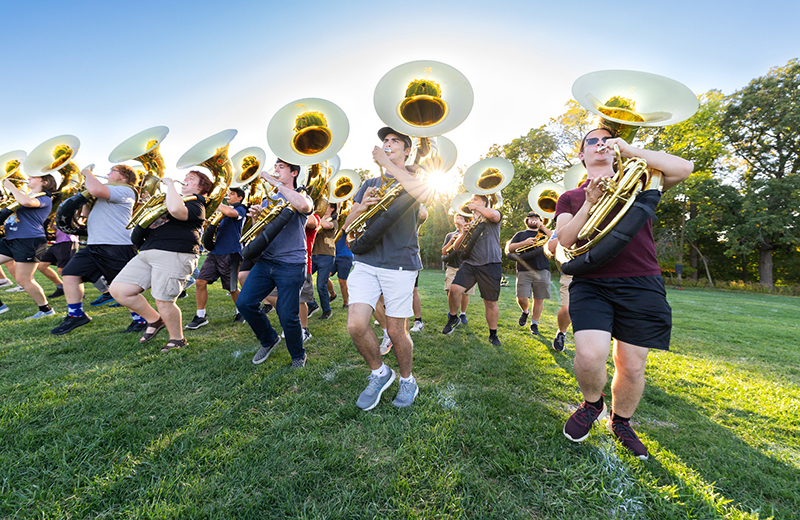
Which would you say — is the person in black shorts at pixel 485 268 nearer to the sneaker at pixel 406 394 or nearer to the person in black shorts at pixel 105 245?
the sneaker at pixel 406 394

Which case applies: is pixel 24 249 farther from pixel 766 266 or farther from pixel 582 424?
pixel 766 266

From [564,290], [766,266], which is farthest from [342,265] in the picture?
[766,266]

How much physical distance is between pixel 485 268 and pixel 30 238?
715cm

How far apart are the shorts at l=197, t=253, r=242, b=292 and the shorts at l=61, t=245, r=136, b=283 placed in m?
0.98

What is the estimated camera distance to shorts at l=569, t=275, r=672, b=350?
1.98 m

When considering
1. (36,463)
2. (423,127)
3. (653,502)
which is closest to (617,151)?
(423,127)

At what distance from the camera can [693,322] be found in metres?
7.58

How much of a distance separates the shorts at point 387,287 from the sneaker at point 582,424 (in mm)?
1353

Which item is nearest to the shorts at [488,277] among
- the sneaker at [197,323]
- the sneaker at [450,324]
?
the sneaker at [450,324]

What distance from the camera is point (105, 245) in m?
4.21

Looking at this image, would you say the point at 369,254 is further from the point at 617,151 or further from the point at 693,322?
→ the point at 693,322

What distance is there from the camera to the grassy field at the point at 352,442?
1607 millimetres

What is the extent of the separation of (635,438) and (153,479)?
287 cm

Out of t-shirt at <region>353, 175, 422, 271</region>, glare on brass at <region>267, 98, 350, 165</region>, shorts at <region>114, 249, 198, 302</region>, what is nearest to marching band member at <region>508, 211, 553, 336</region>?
t-shirt at <region>353, 175, 422, 271</region>
